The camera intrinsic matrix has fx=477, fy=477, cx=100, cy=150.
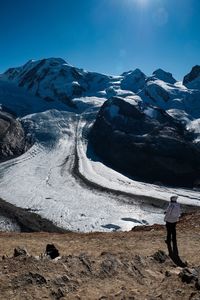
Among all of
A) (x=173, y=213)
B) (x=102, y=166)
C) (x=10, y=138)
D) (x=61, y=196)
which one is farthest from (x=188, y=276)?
(x=10, y=138)

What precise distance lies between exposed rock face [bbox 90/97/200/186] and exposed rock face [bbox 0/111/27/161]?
2049cm

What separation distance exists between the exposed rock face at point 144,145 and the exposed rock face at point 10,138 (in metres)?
20.5

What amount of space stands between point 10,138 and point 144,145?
36748mm

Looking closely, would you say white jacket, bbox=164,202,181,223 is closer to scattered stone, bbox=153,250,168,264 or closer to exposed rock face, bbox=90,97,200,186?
scattered stone, bbox=153,250,168,264

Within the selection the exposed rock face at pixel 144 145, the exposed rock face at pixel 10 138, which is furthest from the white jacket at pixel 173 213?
the exposed rock face at pixel 10 138

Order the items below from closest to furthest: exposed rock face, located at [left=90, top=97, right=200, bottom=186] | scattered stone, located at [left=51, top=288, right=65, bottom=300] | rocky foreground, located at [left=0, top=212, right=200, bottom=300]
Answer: scattered stone, located at [left=51, top=288, right=65, bottom=300] < rocky foreground, located at [left=0, top=212, right=200, bottom=300] < exposed rock face, located at [left=90, top=97, right=200, bottom=186]

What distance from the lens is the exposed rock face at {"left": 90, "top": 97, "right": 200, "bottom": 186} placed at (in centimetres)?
11644

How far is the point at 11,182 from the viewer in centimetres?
8675

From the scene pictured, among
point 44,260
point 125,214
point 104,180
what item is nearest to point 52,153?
point 104,180

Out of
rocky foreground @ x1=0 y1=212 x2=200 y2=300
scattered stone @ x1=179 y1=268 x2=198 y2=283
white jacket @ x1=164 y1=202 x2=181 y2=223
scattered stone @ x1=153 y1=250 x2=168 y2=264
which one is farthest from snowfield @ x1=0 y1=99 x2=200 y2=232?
scattered stone @ x1=179 y1=268 x2=198 y2=283

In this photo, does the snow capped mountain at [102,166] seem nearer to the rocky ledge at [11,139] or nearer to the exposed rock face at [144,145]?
the exposed rock face at [144,145]

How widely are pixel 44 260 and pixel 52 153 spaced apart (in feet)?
344

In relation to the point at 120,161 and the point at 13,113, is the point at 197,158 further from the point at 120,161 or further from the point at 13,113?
the point at 13,113

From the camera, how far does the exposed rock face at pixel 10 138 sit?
Answer: 4798 inches
